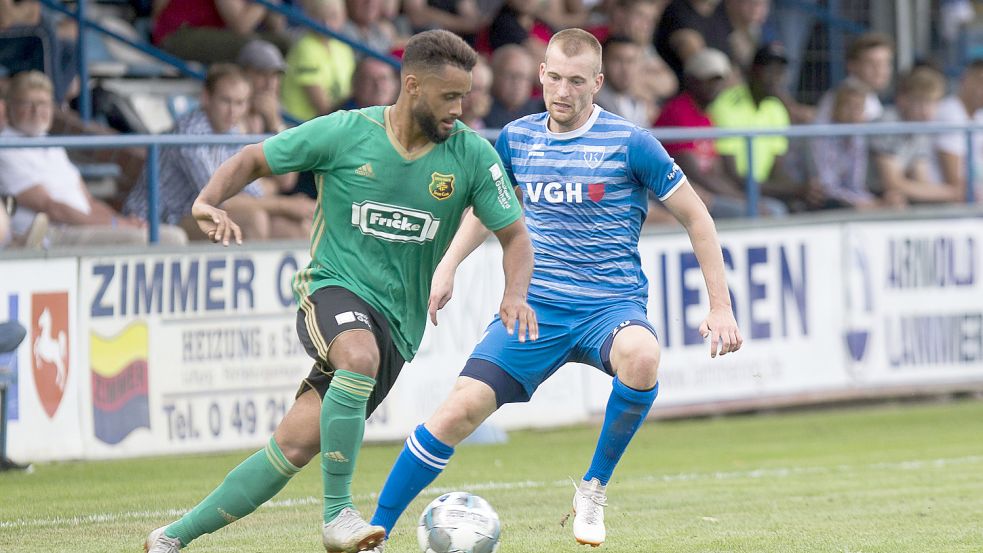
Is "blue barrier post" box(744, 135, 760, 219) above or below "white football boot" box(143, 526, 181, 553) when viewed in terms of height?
above

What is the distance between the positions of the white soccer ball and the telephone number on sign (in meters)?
4.34

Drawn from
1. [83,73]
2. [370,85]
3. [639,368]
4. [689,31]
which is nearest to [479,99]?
[370,85]

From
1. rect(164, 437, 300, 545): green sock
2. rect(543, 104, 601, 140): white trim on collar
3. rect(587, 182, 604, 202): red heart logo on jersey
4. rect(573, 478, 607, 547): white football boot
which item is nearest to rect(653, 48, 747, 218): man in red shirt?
rect(543, 104, 601, 140): white trim on collar

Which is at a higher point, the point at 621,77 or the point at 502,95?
the point at 621,77

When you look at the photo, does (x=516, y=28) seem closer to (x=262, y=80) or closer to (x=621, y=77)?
(x=621, y=77)

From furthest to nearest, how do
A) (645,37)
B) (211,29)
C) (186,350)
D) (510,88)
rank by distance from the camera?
(645,37) → (211,29) → (510,88) → (186,350)

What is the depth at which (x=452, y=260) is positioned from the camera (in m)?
6.80

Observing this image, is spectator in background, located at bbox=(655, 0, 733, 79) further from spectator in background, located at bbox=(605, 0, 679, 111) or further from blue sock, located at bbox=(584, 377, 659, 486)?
blue sock, located at bbox=(584, 377, 659, 486)

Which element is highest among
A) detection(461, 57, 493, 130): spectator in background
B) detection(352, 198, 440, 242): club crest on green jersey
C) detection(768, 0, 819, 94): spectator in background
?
detection(768, 0, 819, 94): spectator in background

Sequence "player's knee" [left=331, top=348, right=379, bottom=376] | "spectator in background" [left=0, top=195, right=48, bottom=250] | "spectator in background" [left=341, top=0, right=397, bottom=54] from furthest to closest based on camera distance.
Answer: "spectator in background" [left=341, top=0, right=397, bottom=54] < "spectator in background" [left=0, top=195, right=48, bottom=250] < "player's knee" [left=331, top=348, right=379, bottom=376]

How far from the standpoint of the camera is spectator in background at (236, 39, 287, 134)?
12.0 metres

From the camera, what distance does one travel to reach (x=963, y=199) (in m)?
13.7

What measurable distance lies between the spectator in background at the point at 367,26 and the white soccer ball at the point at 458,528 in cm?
Answer: 816

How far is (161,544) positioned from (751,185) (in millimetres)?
7645
